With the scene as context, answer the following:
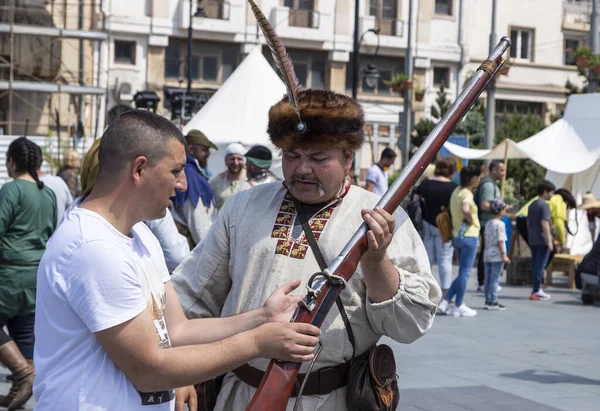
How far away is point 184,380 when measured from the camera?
8.39 ft

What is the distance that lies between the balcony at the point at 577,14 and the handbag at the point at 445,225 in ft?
126

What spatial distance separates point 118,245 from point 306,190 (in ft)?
3.15

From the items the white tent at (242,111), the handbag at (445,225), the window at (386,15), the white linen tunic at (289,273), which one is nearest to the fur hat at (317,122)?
the white linen tunic at (289,273)

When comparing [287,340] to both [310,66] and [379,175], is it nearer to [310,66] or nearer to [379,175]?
[379,175]

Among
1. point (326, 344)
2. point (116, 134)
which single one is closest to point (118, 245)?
point (116, 134)

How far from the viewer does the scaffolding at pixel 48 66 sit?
98.0 ft

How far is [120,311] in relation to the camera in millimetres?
2457

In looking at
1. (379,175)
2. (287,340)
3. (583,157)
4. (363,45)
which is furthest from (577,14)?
(287,340)

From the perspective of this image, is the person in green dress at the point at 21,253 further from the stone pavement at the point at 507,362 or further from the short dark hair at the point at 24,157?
the stone pavement at the point at 507,362

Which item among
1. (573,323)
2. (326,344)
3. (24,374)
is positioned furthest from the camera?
(573,323)

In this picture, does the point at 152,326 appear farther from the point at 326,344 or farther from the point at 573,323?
the point at 573,323

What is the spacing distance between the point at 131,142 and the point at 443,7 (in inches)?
1789

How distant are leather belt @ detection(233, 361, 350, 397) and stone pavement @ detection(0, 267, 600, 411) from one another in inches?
146

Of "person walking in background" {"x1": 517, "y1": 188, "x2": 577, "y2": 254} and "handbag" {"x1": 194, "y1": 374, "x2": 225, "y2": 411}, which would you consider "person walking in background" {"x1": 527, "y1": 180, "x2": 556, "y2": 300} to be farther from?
"handbag" {"x1": 194, "y1": 374, "x2": 225, "y2": 411}
